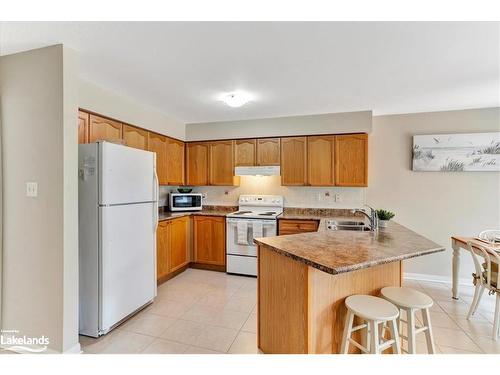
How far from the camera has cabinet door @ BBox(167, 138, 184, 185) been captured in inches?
160

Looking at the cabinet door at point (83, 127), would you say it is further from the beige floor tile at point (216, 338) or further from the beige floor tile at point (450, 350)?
the beige floor tile at point (450, 350)

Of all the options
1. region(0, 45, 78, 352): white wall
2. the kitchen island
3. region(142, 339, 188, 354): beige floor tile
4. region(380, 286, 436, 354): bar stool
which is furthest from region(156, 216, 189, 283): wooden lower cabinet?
region(380, 286, 436, 354): bar stool

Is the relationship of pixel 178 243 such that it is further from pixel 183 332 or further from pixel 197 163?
pixel 183 332

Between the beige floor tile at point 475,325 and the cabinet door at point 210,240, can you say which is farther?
the cabinet door at point 210,240

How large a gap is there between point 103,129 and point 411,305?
3.21 m

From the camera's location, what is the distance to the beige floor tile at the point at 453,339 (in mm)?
2168

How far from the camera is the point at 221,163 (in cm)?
436

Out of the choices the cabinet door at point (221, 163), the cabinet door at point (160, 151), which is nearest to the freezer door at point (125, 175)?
the cabinet door at point (160, 151)

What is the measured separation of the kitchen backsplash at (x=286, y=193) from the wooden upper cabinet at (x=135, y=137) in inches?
41.0

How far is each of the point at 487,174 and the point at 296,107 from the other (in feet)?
8.92

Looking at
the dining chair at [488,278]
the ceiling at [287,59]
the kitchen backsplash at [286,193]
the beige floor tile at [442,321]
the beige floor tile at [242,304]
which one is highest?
the ceiling at [287,59]

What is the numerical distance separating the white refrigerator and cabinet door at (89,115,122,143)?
460mm
